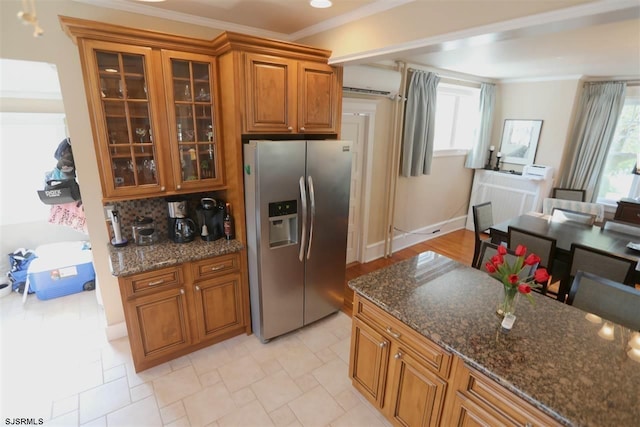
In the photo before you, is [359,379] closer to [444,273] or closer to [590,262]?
[444,273]

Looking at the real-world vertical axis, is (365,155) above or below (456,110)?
below

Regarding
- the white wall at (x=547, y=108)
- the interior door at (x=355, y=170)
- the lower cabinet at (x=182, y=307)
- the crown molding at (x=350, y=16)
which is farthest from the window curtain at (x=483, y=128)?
the lower cabinet at (x=182, y=307)

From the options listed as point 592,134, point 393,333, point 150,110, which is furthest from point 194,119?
point 592,134

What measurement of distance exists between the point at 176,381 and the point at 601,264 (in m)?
3.38

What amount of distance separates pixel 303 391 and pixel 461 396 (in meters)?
1.21

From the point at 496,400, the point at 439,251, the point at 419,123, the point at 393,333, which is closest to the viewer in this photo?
the point at 496,400

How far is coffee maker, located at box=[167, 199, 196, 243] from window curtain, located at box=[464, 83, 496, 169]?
15.4 feet

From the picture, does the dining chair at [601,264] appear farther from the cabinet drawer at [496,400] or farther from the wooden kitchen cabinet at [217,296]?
the wooden kitchen cabinet at [217,296]

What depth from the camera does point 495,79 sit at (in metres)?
5.16

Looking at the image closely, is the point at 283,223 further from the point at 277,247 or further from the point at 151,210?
the point at 151,210

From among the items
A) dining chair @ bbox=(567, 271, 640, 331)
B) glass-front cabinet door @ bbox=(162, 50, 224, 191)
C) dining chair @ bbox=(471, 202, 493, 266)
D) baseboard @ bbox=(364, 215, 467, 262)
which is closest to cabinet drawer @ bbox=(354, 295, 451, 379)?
dining chair @ bbox=(567, 271, 640, 331)

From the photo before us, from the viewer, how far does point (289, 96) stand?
96.0 inches

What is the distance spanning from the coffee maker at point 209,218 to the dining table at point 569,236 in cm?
276

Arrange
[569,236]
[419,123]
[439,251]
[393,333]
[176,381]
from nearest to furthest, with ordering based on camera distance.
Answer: [393,333]
[176,381]
[569,236]
[419,123]
[439,251]
